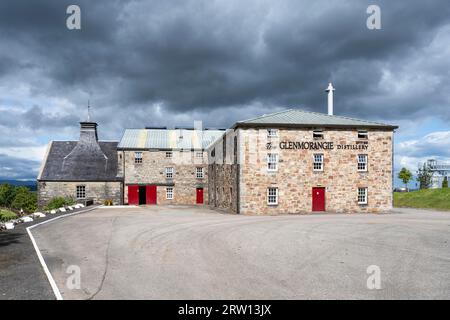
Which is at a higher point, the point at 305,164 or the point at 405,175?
the point at 305,164

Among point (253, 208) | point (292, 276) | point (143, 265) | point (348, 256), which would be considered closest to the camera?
point (292, 276)

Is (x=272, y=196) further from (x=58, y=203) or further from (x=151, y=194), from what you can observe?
(x=58, y=203)

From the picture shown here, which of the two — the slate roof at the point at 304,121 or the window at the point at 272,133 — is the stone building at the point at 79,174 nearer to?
the slate roof at the point at 304,121

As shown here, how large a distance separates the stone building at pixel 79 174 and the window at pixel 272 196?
20387 millimetres

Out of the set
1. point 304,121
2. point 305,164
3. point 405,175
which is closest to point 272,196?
point 305,164

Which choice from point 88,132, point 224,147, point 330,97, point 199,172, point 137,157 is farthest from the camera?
point 88,132

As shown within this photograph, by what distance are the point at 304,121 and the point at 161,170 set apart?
787 inches

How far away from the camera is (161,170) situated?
139 ft

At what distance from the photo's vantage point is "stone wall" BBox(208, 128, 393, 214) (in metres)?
28.7

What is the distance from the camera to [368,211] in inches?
1187

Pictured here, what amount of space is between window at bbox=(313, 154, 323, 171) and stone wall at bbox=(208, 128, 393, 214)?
1.05ft
